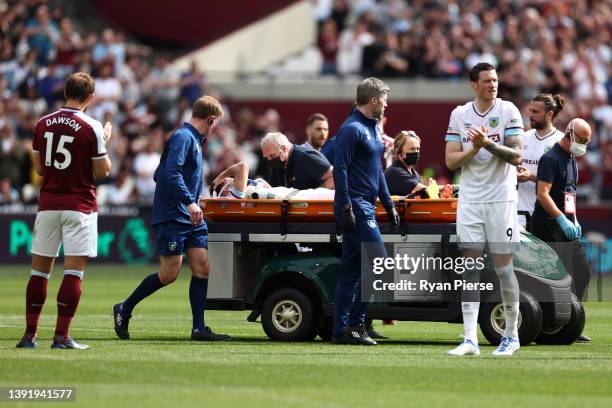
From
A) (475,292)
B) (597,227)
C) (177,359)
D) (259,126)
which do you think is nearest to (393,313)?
(475,292)

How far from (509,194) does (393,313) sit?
7.08ft

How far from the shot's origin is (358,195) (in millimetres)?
12906

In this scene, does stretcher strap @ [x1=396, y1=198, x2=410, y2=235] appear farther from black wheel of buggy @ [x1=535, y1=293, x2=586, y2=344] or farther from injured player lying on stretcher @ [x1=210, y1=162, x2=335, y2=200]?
black wheel of buggy @ [x1=535, y1=293, x2=586, y2=344]

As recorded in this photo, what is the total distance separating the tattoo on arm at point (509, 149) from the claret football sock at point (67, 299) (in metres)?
3.57

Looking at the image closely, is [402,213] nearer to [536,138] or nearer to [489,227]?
[489,227]

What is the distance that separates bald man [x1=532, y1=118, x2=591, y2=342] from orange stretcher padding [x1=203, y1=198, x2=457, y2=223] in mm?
1254

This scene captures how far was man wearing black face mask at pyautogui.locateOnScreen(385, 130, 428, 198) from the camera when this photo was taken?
14.1 meters

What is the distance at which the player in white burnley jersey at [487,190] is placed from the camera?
1175 cm

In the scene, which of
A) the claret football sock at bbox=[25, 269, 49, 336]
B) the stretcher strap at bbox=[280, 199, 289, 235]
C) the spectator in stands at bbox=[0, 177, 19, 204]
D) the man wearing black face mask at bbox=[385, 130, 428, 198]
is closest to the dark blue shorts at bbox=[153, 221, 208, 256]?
the stretcher strap at bbox=[280, 199, 289, 235]

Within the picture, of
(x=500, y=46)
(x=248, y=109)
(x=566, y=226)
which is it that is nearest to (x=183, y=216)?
(x=566, y=226)

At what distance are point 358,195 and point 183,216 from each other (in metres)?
1.67

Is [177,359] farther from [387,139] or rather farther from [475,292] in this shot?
[387,139]

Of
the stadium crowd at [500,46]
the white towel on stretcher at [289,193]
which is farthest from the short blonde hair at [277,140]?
the stadium crowd at [500,46]

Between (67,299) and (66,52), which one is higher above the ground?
→ (66,52)
